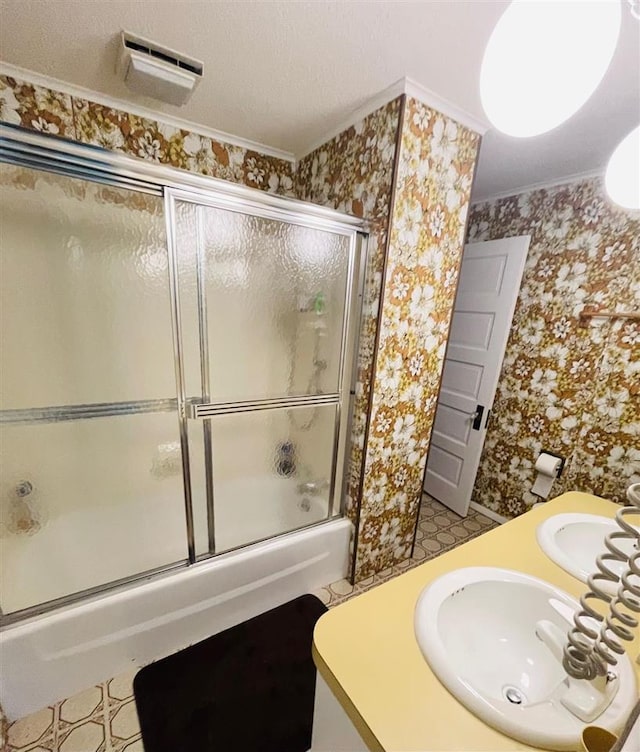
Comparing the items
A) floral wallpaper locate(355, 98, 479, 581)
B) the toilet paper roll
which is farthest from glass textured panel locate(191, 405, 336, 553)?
the toilet paper roll

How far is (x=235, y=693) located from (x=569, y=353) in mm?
2303

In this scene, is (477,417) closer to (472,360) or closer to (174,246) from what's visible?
(472,360)

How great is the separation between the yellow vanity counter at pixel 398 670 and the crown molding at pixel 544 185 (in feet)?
6.01

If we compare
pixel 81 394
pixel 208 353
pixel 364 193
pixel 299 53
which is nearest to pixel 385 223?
pixel 364 193

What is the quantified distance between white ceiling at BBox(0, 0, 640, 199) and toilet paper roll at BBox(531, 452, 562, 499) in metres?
1.59

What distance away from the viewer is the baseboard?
2213 millimetres

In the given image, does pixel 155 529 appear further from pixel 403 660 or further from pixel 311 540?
pixel 403 660

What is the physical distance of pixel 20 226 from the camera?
136 cm

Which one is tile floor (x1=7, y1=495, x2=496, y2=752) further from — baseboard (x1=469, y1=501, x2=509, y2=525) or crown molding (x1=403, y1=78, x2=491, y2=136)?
crown molding (x1=403, y1=78, x2=491, y2=136)

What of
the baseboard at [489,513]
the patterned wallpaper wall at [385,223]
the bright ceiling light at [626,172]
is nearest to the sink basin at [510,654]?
the patterned wallpaper wall at [385,223]

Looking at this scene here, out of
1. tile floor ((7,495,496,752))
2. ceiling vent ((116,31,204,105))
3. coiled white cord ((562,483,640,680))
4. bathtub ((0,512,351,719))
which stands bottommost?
tile floor ((7,495,496,752))

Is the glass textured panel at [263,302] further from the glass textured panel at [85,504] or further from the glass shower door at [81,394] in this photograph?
the glass textured panel at [85,504]

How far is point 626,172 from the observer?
0.90 m

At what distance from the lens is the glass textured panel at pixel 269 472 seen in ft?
5.11
